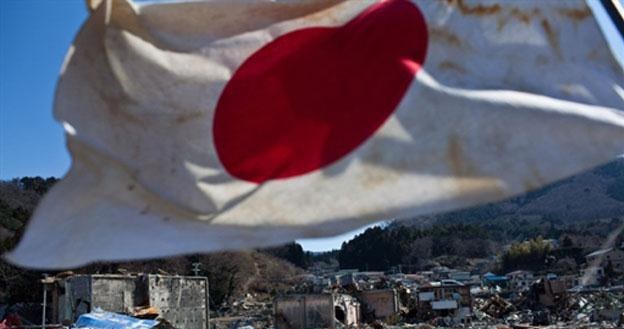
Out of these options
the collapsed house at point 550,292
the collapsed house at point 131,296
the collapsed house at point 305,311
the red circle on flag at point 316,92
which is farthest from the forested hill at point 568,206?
the red circle on flag at point 316,92

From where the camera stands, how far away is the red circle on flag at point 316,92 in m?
2.98

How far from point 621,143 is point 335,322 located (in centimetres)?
4041

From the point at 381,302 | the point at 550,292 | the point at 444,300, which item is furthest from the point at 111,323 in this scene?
the point at 381,302

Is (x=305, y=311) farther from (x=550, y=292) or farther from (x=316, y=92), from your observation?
(x=316, y=92)

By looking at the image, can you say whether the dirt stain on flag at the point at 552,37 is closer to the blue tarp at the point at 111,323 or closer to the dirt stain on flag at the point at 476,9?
the dirt stain on flag at the point at 476,9

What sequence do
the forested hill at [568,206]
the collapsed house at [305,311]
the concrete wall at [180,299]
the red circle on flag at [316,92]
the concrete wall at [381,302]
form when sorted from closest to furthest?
1. the red circle on flag at [316,92]
2. the concrete wall at [180,299]
3. the collapsed house at [305,311]
4. the concrete wall at [381,302]
5. the forested hill at [568,206]

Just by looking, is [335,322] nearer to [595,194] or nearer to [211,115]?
[211,115]

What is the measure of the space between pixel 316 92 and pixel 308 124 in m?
0.14

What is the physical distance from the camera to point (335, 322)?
4216 centimetres

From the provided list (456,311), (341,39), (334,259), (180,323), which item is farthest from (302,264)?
(341,39)

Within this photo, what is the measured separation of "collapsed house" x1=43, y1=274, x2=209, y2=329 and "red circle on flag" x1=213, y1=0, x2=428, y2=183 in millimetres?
21293

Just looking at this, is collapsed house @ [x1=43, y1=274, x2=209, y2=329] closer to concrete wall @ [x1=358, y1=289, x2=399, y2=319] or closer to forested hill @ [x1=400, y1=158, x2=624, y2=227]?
concrete wall @ [x1=358, y1=289, x2=399, y2=319]

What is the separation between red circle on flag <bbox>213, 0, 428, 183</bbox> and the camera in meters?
2.98

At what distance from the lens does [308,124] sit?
3020mm
